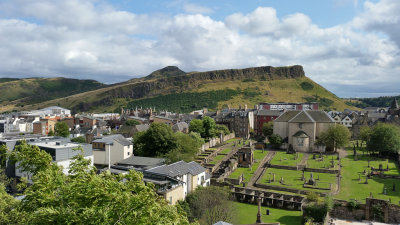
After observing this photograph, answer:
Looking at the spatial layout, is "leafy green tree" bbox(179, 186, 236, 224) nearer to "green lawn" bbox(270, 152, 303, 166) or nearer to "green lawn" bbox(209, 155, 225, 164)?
"green lawn" bbox(209, 155, 225, 164)

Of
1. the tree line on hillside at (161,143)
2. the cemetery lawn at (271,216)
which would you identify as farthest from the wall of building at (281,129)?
the cemetery lawn at (271,216)

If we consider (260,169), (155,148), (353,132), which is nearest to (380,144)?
(260,169)

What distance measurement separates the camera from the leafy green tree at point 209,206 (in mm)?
30484

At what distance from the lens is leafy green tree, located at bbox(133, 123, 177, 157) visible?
50625 mm

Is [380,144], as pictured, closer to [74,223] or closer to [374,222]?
[374,222]

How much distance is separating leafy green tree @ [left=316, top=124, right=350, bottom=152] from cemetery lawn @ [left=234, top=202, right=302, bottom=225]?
30.0m

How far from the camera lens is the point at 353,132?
83.0 meters

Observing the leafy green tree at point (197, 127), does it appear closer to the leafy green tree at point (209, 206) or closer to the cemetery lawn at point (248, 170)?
the cemetery lawn at point (248, 170)

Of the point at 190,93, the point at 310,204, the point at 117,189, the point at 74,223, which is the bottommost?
the point at 310,204

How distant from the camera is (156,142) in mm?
50875

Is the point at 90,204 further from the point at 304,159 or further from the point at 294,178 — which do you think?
the point at 304,159

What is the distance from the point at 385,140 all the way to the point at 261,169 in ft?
82.9

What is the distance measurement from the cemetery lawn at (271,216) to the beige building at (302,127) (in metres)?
30.2

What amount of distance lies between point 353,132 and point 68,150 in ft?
254
